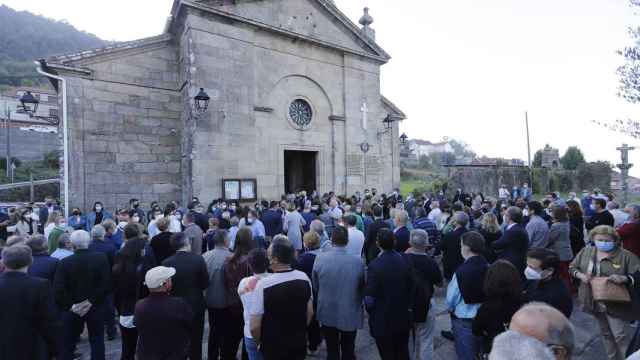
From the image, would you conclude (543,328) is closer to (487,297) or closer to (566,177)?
(487,297)

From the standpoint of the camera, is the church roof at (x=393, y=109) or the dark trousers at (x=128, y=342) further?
the church roof at (x=393, y=109)

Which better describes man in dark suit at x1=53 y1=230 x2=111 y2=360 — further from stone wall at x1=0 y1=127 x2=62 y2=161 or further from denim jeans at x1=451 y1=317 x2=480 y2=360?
stone wall at x1=0 y1=127 x2=62 y2=161

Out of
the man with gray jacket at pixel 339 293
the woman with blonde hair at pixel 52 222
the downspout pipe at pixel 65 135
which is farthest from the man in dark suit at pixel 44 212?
the man with gray jacket at pixel 339 293

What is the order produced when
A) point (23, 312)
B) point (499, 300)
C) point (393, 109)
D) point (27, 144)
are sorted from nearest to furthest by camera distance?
point (499, 300) → point (23, 312) → point (393, 109) → point (27, 144)

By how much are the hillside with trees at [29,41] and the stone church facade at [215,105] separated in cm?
6102

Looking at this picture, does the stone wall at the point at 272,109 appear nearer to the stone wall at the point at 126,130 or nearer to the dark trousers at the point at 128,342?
the stone wall at the point at 126,130

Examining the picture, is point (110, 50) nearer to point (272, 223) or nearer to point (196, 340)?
point (272, 223)

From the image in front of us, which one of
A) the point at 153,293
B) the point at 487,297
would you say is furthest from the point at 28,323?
the point at 487,297

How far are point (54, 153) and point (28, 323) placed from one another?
36766 mm

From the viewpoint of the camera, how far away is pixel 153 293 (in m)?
3.24

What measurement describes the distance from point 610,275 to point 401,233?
7.85 feet

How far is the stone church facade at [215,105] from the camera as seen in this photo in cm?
1184

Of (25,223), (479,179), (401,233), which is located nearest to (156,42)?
(25,223)

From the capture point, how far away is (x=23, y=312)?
3.21 metres
